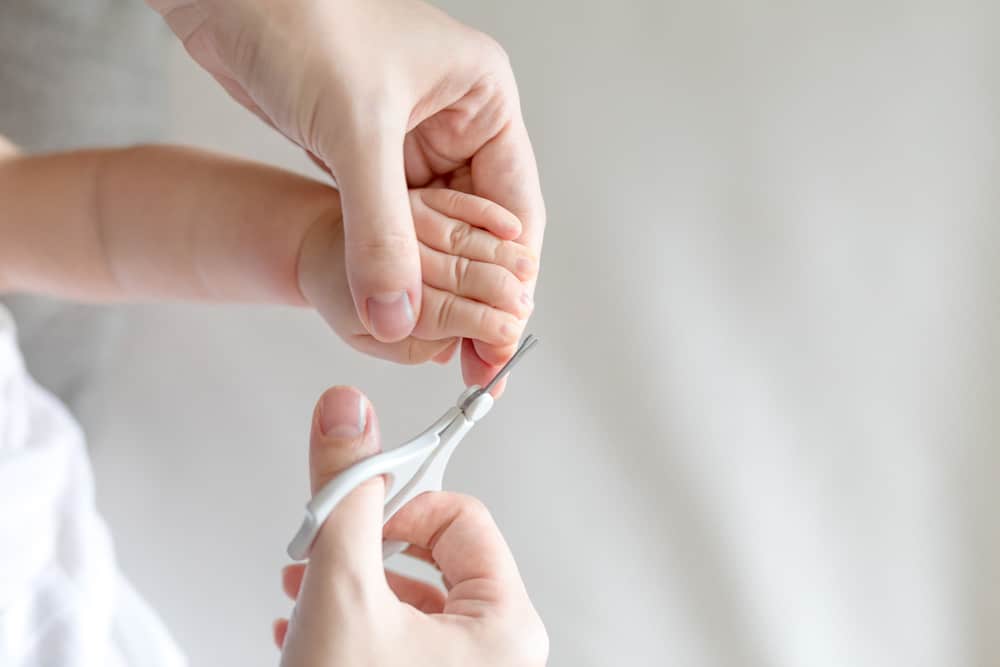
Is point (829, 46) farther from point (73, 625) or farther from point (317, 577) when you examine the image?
point (73, 625)

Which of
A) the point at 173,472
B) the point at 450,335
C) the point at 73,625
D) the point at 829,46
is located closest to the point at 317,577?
the point at 450,335

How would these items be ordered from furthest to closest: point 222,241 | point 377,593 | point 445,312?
point 222,241 → point 445,312 → point 377,593

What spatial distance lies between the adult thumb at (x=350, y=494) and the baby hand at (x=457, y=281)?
11 cm

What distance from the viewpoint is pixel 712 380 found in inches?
32.5

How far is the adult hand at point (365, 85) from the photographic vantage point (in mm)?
536

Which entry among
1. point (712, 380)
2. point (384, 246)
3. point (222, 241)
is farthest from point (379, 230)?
point (712, 380)

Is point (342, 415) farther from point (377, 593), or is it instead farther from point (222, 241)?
point (222, 241)

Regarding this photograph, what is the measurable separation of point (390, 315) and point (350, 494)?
0.12 m

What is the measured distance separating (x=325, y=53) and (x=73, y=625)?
48 centimetres

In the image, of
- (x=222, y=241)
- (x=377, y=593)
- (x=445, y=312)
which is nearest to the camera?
(x=377, y=593)

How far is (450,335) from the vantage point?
1.96 feet

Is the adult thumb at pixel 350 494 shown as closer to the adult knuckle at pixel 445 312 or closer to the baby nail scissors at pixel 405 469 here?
the baby nail scissors at pixel 405 469

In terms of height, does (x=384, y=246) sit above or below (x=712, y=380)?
above

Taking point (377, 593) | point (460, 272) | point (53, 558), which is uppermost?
point (460, 272)
